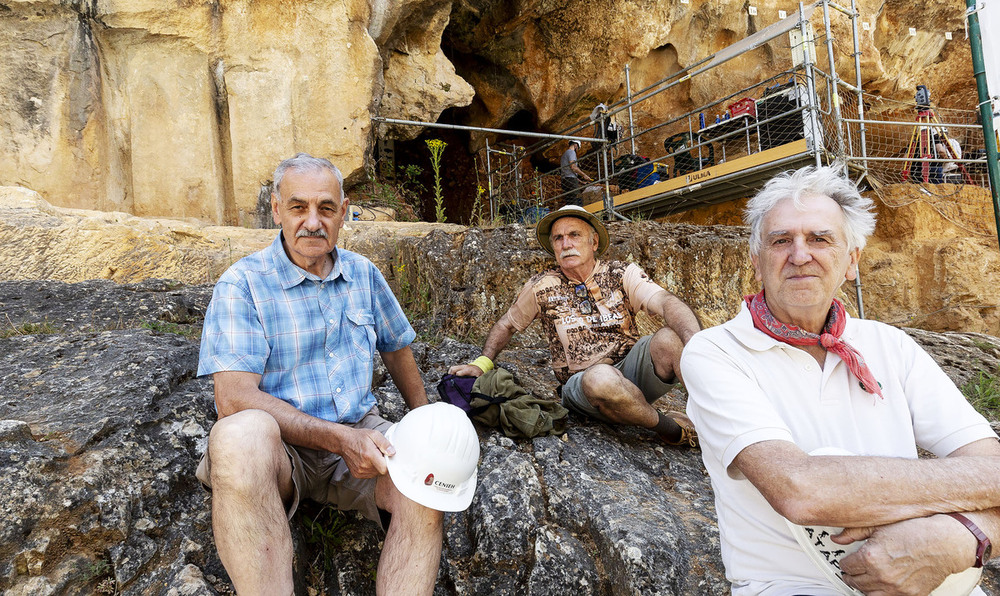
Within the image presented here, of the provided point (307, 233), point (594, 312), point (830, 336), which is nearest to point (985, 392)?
point (594, 312)

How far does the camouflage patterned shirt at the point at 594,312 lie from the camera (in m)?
2.96

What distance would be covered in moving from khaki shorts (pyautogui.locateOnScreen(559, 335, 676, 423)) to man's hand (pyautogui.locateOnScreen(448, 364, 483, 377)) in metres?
0.42

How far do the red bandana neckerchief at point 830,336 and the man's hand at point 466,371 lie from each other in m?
1.39

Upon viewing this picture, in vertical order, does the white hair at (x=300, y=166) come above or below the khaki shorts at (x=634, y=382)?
above

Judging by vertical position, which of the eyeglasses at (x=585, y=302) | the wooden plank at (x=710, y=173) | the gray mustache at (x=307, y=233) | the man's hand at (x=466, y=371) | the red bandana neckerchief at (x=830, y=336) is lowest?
the man's hand at (x=466, y=371)

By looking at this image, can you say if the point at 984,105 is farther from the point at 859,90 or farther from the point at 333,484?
the point at 859,90

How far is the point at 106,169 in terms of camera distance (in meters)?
6.16

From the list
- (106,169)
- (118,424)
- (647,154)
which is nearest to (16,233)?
(106,169)

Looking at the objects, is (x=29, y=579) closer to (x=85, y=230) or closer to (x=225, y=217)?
(x=85, y=230)

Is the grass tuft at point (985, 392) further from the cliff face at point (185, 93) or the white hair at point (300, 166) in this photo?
the cliff face at point (185, 93)

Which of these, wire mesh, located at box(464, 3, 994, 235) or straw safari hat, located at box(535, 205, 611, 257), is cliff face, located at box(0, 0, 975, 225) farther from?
straw safari hat, located at box(535, 205, 611, 257)

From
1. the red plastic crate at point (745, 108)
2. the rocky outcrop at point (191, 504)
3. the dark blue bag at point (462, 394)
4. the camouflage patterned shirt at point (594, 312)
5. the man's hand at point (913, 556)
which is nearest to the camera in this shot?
the man's hand at point (913, 556)

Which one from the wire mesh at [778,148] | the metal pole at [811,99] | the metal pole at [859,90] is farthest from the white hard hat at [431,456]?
the metal pole at [859,90]

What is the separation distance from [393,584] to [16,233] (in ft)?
13.3
